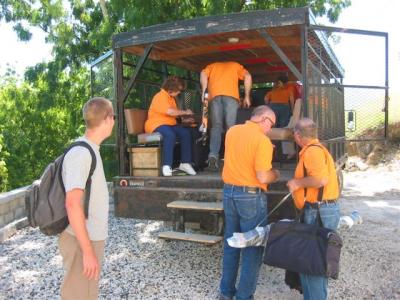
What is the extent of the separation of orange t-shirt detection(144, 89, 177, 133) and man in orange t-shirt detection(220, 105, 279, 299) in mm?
1773

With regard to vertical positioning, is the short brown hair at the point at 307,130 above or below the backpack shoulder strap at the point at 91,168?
above

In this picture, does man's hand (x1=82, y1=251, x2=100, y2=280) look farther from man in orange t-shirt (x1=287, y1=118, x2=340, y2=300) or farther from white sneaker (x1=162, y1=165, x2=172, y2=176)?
white sneaker (x1=162, y1=165, x2=172, y2=176)

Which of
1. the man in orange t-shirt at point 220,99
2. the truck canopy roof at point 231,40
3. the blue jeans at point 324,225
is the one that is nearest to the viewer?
the blue jeans at point 324,225

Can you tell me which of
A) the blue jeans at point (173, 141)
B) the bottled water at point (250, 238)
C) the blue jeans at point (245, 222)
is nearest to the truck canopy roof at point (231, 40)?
the blue jeans at point (173, 141)

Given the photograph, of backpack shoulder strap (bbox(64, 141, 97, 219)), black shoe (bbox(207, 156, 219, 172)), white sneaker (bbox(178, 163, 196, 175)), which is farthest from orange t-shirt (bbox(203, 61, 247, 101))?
backpack shoulder strap (bbox(64, 141, 97, 219))

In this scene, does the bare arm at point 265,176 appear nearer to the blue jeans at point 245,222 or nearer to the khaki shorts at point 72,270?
the blue jeans at point 245,222

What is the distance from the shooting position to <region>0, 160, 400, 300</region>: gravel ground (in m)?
4.50

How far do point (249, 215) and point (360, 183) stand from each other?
11.2 meters

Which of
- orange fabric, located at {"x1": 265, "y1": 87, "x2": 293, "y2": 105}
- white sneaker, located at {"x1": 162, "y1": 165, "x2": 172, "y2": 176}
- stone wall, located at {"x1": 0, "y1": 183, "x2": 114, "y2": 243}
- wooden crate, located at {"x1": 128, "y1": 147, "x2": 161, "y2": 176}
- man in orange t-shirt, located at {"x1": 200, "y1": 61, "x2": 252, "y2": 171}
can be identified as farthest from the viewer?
orange fabric, located at {"x1": 265, "y1": 87, "x2": 293, "y2": 105}

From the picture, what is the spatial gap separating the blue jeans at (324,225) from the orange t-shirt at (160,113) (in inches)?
97.7

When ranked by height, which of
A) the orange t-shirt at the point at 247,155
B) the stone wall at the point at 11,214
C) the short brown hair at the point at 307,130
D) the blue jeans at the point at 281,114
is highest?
the blue jeans at the point at 281,114

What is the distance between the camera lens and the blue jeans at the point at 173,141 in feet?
17.7

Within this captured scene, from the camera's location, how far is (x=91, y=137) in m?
2.64

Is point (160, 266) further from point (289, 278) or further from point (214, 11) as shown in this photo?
point (214, 11)
